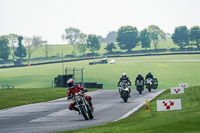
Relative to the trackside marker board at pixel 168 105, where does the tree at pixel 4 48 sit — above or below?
above

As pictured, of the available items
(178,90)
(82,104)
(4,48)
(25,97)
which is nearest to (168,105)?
(82,104)

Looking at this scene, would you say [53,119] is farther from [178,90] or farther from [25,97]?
[25,97]

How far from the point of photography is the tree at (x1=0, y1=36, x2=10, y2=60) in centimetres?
18562

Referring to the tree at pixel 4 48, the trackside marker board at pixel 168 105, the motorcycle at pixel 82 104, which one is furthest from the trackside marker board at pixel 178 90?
the tree at pixel 4 48

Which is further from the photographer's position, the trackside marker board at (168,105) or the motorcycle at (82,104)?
the motorcycle at (82,104)

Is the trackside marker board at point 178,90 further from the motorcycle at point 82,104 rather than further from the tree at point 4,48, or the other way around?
the tree at point 4,48

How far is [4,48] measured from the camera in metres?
188

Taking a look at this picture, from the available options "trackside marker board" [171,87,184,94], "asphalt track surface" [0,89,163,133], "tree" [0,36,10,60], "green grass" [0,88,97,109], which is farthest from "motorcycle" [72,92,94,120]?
"tree" [0,36,10,60]

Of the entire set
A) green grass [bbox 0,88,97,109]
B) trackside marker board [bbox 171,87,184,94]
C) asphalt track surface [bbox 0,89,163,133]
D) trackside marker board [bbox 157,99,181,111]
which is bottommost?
green grass [bbox 0,88,97,109]

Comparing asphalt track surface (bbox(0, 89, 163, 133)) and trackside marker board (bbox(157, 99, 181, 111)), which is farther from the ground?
trackside marker board (bbox(157, 99, 181, 111))

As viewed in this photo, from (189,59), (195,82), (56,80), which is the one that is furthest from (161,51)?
(56,80)

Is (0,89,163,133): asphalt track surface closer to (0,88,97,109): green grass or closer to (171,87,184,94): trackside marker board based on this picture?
(171,87,184,94): trackside marker board

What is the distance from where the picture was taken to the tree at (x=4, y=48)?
609 feet

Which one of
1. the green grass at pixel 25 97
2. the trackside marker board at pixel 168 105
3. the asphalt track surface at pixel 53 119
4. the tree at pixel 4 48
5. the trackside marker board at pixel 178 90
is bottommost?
the green grass at pixel 25 97
